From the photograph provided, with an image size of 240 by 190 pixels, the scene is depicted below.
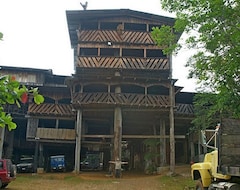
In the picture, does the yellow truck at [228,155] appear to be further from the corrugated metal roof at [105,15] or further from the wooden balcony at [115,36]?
the corrugated metal roof at [105,15]

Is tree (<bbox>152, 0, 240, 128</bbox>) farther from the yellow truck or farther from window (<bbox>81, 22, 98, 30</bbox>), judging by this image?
window (<bbox>81, 22, 98, 30</bbox>)

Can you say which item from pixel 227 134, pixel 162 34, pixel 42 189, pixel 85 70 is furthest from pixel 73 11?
pixel 227 134

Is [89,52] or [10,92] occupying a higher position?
[89,52]

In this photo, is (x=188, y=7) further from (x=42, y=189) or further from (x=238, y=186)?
(x=42, y=189)

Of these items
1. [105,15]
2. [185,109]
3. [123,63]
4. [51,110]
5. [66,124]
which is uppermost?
[105,15]

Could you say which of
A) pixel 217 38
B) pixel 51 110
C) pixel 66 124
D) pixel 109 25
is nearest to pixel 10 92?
pixel 217 38

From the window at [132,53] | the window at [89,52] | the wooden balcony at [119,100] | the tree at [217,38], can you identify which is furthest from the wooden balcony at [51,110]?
the tree at [217,38]

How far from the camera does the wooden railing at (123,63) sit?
24516 mm

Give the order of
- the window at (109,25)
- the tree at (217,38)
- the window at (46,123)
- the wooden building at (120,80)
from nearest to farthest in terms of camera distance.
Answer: the tree at (217,38) → the wooden building at (120,80) → the window at (109,25) → the window at (46,123)

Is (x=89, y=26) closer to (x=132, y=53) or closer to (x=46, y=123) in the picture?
(x=132, y=53)

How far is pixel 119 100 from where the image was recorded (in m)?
23.7

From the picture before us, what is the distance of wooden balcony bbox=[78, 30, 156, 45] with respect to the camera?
25.5m

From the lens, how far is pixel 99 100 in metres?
23.7

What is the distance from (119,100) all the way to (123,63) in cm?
331
